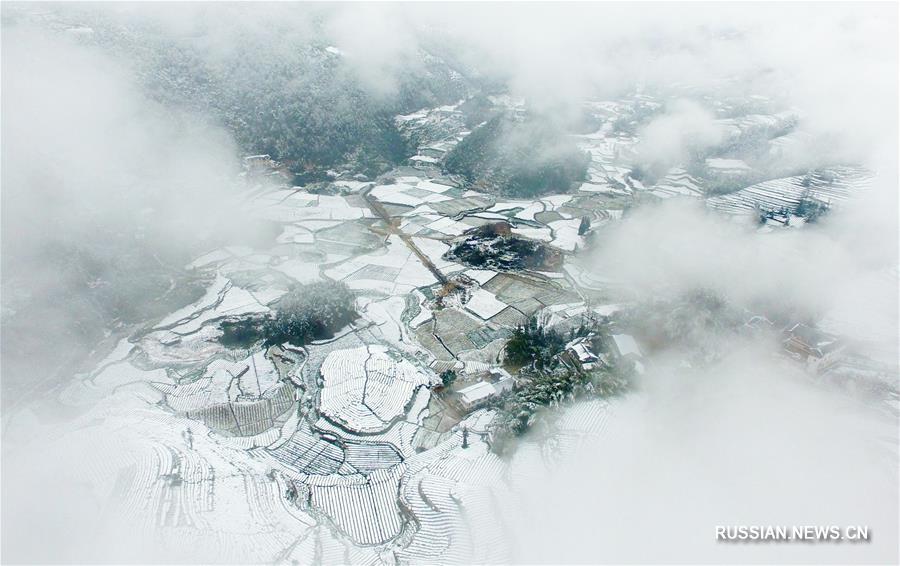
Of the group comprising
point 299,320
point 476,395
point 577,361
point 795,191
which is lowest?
point 795,191

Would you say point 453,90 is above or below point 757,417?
above

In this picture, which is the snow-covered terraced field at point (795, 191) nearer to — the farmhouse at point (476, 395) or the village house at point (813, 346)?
the village house at point (813, 346)

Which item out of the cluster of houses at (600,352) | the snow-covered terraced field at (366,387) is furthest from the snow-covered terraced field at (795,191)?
the snow-covered terraced field at (366,387)

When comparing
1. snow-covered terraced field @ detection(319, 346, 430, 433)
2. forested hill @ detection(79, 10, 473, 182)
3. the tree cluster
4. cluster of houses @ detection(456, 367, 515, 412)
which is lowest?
cluster of houses @ detection(456, 367, 515, 412)

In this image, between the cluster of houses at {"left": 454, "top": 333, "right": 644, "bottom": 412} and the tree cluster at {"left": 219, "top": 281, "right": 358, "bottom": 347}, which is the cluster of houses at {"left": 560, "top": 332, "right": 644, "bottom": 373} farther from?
the tree cluster at {"left": 219, "top": 281, "right": 358, "bottom": 347}

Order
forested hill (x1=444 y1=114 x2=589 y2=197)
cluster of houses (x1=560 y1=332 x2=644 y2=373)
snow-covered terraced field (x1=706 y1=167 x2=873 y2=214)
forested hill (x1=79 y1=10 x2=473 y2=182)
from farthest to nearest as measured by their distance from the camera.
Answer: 1. forested hill (x1=79 y1=10 x2=473 y2=182)
2. forested hill (x1=444 y1=114 x2=589 y2=197)
3. snow-covered terraced field (x1=706 y1=167 x2=873 y2=214)
4. cluster of houses (x1=560 y1=332 x2=644 y2=373)

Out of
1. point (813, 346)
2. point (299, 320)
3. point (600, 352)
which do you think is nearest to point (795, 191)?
point (813, 346)

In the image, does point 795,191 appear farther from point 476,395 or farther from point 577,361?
point 476,395

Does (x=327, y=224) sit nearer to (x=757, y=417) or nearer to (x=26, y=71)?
(x=26, y=71)

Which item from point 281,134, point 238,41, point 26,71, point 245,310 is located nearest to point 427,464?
point 245,310

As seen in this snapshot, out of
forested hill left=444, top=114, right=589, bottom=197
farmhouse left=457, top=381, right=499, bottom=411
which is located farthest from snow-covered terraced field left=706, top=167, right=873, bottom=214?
farmhouse left=457, top=381, right=499, bottom=411

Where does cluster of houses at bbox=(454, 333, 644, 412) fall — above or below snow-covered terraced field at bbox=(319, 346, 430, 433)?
below
